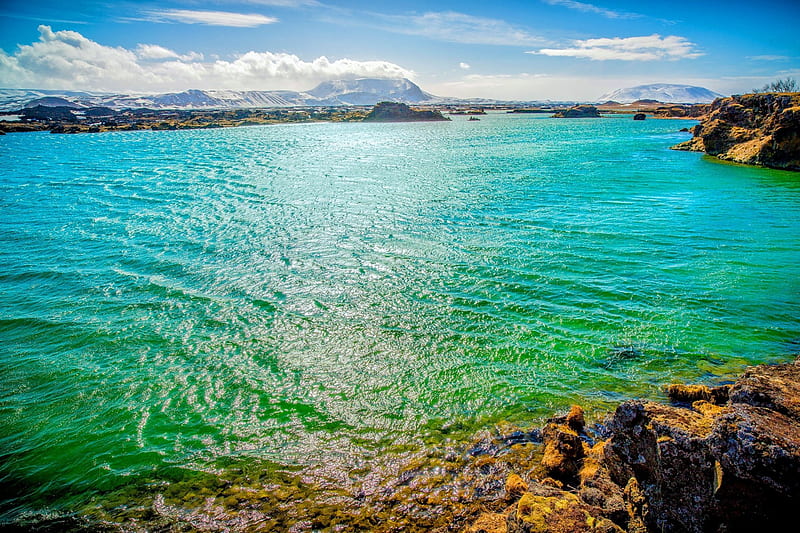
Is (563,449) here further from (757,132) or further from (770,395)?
(757,132)

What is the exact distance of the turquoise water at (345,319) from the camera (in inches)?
444

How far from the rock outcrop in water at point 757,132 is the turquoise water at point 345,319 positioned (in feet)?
66.2

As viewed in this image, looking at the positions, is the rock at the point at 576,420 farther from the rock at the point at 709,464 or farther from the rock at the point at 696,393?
Answer: the rock at the point at 696,393

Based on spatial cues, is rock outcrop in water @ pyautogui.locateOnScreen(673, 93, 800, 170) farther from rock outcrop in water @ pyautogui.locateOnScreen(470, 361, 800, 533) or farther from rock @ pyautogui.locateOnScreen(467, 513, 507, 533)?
A: rock @ pyautogui.locateOnScreen(467, 513, 507, 533)

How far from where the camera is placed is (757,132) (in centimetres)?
5741

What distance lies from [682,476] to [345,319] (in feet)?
40.2

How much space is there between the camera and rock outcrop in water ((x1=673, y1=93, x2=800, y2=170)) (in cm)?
4972

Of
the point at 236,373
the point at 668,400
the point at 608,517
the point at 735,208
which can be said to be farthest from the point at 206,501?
the point at 735,208

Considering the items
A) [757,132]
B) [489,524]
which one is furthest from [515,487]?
[757,132]

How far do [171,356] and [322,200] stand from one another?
25.3 m

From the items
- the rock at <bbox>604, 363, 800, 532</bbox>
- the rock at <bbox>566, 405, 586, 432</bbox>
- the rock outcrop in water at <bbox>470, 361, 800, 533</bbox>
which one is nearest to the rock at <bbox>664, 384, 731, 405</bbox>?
the rock outcrop in water at <bbox>470, 361, 800, 533</bbox>

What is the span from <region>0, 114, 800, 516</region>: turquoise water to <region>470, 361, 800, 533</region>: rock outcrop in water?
10.6 ft

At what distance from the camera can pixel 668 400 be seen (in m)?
11.4

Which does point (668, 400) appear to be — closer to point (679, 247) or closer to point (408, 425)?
point (408, 425)
